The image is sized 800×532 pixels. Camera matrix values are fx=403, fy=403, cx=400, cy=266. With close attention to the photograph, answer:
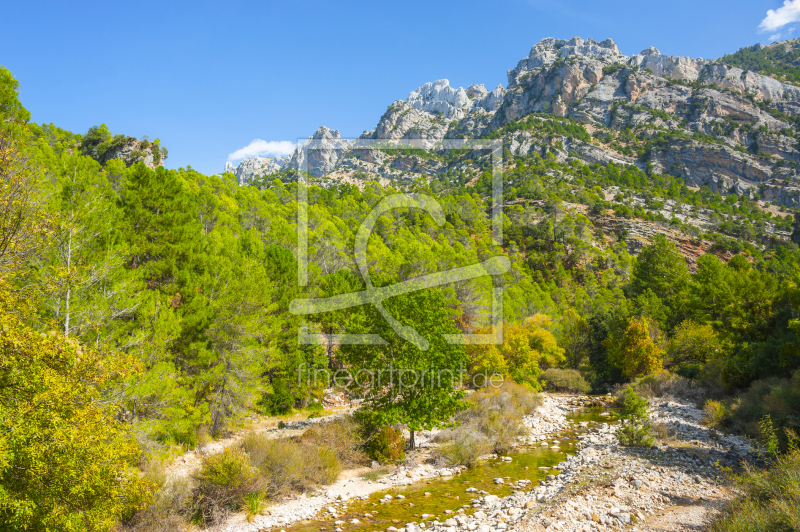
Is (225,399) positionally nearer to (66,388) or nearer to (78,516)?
(78,516)

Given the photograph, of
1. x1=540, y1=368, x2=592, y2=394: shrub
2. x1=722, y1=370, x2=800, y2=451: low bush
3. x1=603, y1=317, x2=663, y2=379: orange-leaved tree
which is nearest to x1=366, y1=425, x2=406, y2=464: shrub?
x1=722, y1=370, x2=800, y2=451: low bush

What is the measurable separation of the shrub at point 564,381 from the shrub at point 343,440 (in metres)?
25.4

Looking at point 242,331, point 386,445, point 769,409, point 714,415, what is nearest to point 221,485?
point 386,445

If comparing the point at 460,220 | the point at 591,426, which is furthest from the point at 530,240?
the point at 591,426

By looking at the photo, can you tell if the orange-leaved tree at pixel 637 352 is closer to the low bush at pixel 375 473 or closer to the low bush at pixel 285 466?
the low bush at pixel 375 473

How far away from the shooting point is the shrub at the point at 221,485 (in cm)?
1143

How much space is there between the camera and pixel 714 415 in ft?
65.3

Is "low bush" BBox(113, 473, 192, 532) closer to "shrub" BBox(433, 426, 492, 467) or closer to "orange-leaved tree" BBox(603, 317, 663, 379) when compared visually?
"shrub" BBox(433, 426, 492, 467)

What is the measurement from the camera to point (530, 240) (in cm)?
7719

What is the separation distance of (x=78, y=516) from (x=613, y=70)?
19523 cm

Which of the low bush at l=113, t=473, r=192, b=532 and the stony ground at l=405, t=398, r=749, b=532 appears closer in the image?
the low bush at l=113, t=473, r=192, b=532

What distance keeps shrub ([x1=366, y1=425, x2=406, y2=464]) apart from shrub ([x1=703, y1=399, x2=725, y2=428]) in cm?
1510

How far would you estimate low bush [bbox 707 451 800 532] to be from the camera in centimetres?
702

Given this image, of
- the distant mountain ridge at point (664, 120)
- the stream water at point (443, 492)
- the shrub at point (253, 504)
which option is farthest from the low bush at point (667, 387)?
the distant mountain ridge at point (664, 120)
